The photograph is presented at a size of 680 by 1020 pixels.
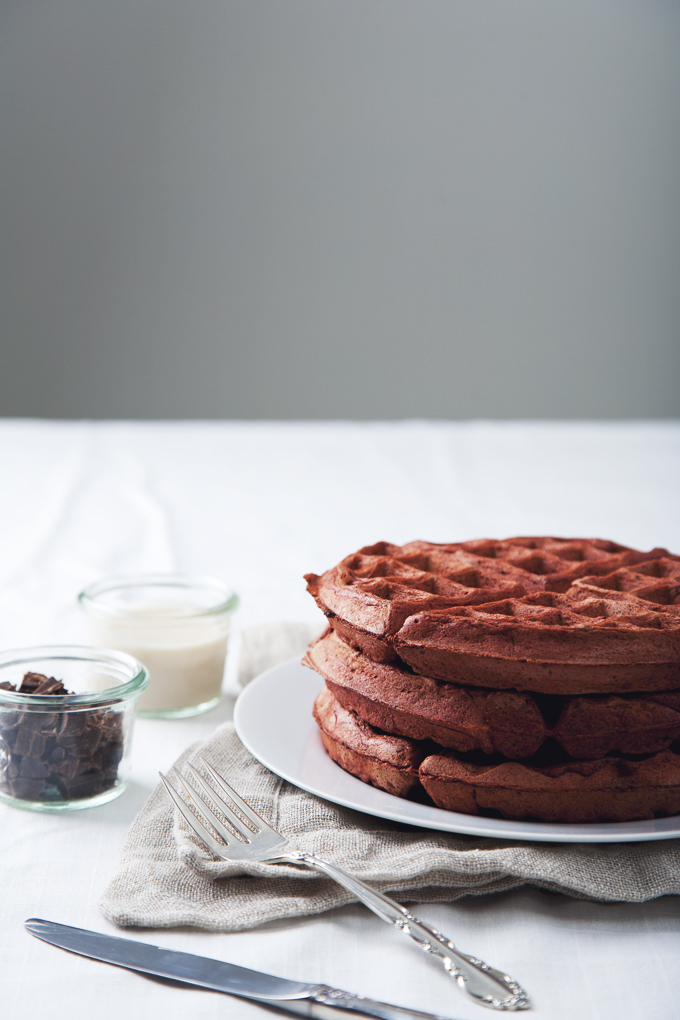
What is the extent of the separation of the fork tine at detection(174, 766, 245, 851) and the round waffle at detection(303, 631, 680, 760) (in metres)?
0.27

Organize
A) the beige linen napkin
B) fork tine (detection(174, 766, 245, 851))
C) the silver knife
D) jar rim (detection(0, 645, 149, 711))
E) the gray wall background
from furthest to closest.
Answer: the gray wall background → jar rim (detection(0, 645, 149, 711)) → fork tine (detection(174, 766, 245, 851)) → the beige linen napkin → the silver knife

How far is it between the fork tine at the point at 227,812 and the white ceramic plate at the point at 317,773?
9 centimetres

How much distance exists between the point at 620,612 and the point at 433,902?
1.52 ft

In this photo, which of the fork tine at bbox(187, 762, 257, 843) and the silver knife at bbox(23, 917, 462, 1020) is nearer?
the silver knife at bbox(23, 917, 462, 1020)

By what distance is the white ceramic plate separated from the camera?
3.81ft

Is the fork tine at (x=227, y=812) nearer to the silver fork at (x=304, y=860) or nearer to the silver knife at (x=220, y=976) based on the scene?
the silver fork at (x=304, y=860)

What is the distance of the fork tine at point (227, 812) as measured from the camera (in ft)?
3.95

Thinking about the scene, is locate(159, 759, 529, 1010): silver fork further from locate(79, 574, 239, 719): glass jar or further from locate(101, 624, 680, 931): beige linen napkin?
locate(79, 574, 239, 719): glass jar

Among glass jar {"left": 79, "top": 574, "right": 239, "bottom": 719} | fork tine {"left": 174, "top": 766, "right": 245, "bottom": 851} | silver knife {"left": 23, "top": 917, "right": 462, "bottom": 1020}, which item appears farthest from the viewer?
glass jar {"left": 79, "top": 574, "right": 239, "bottom": 719}

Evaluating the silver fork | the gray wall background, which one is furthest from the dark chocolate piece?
the gray wall background

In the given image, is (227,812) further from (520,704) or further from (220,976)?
(520,704)

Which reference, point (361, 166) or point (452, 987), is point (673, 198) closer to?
point (361, 166)

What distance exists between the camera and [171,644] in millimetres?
1742

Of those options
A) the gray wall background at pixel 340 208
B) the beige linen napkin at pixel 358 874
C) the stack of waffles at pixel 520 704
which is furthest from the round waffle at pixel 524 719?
the gray wall background at pixel 340 208
